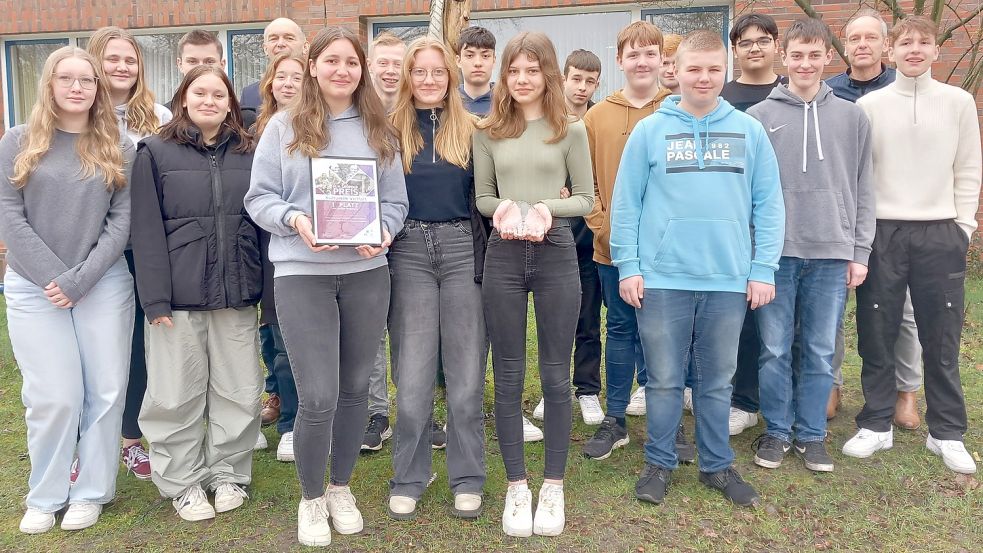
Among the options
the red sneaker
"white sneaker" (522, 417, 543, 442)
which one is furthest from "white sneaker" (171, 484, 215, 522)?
"white sneaker" (522, 417, 543, 442)

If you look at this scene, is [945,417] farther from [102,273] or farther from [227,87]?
[102,273]

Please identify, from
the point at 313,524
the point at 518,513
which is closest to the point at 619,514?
the point at 518,513

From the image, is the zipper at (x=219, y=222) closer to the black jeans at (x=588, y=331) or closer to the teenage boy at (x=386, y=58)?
the teenage boy at (x=386, y=58)

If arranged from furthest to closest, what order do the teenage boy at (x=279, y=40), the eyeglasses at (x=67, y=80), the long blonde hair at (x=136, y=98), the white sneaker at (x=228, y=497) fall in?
the teenage boy at (x=279, y=40) < the long blonde hair at (x=136, y=98) < the white sneaker at (x=228, y=497) < the eyeglasses at (x=67, y=80)

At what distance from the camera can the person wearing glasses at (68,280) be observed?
11.6 feet

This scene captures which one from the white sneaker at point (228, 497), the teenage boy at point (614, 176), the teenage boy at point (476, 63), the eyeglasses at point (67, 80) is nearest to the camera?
the eyeglasses at point (67, 80)

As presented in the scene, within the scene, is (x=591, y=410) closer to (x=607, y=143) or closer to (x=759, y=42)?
(x=607, y=143)

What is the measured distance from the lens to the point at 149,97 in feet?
14.0

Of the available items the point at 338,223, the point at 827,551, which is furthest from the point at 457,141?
the point at 827,551

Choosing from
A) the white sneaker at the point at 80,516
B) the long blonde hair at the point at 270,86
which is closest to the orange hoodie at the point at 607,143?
the long blonde hair at the point at 270,86

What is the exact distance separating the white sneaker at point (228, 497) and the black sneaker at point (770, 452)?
9.12 feet

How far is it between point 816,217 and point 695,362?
101 centimetres

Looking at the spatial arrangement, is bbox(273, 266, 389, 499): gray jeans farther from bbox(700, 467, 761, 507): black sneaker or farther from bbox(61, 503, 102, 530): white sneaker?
bbox(700, 467, 761, 507): black sneaker

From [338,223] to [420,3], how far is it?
6.72m
